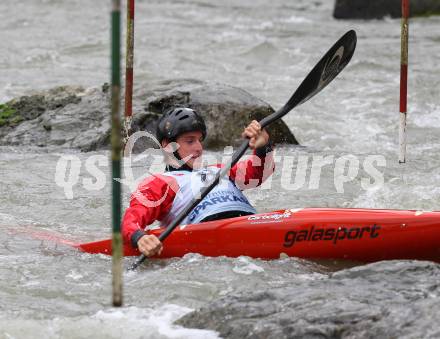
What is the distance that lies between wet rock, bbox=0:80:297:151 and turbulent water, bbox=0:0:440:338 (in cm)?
31

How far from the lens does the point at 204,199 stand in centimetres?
509

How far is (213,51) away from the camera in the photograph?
13.9 metres

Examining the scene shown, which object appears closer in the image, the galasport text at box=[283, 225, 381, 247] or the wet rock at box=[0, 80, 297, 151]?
the galasport text at box=[283, 225, 381, 247]

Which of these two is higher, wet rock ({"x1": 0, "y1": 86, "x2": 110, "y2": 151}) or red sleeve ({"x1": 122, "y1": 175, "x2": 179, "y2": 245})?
red sleeve ({"x1": 122, "y1": 175, "x2": 179, "y2": 245})

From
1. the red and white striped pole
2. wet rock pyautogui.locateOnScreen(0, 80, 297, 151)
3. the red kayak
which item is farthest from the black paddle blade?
wet rock pyautogui.locateOnScreen(0, 80, 297, 151)

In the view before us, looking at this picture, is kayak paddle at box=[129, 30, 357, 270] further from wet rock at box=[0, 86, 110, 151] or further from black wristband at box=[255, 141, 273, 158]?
wet rock at box=[0, 86, 110, 151]

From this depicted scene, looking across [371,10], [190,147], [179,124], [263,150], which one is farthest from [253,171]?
[371,10]

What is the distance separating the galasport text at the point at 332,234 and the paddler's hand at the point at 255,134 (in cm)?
50

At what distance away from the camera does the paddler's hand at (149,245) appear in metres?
4.47

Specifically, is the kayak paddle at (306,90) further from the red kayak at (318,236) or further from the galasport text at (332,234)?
the galasport text at (332,234)

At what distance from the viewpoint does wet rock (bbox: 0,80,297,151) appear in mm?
8141

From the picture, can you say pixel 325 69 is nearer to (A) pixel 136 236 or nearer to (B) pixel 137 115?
(A) pixel 136 236

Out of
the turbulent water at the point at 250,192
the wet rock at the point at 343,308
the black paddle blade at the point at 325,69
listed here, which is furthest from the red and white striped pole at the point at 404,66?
the wet rock at the point at 343,308

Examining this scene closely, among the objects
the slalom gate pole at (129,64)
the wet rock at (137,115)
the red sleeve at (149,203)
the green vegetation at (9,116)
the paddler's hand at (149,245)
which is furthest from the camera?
the green vegetation at (9,116)
